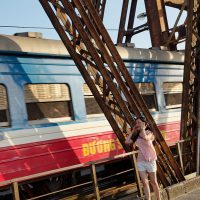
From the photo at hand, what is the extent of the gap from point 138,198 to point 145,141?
1.20 metres

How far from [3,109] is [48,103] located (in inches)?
41.6

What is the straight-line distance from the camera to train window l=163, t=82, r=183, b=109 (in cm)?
1092

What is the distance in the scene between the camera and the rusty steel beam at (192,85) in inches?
340

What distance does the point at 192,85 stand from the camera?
8.94 meters

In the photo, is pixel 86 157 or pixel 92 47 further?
pixel 86 157

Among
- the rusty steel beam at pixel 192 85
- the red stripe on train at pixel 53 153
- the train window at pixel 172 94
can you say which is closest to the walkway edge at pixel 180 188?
the rusty steel beam at pixel 192 85

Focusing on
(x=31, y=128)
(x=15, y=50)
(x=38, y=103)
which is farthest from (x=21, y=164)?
(x=15, y=50)

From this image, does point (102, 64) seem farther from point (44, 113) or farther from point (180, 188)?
point (180, 188)

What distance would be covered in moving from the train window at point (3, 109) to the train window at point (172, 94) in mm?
5004

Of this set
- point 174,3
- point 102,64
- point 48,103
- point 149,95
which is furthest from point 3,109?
point 174,3

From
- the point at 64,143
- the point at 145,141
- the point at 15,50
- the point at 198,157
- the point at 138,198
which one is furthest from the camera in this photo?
the point at 198,157

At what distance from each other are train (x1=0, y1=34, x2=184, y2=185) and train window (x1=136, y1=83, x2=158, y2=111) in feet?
2.42

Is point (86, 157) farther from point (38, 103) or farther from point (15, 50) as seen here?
point (15, 50)

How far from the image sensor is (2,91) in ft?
23.9
